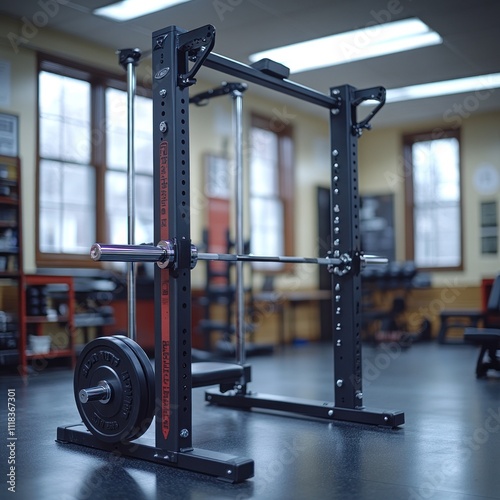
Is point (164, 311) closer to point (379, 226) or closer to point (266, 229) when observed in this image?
point (266, 229)

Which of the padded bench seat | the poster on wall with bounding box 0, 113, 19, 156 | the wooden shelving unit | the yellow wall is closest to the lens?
the padded bench seat

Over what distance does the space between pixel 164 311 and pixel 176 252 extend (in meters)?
0.25

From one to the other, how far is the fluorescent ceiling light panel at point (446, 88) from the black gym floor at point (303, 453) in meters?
4.43

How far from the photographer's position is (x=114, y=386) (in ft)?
9.07

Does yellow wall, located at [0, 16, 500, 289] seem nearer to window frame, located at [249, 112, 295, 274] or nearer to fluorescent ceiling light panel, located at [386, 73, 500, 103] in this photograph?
window frame, located at [249, 112, 295, 274]

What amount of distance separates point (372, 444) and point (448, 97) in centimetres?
666

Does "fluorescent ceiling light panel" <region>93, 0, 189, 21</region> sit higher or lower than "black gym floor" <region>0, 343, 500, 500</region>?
higher

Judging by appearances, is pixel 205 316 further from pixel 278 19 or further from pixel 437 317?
pixel 437 317

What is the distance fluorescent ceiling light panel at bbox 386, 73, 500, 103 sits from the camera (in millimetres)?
7992

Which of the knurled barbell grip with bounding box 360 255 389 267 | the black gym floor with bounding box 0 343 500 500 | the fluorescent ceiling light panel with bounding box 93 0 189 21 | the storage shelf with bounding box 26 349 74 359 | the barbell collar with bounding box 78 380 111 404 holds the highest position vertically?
the fluorescent ceiling light panel with bounding box 93 0 189 21

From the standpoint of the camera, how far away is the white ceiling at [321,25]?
5836mm

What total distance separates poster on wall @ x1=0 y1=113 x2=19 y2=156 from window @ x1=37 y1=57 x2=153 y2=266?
1.09ft

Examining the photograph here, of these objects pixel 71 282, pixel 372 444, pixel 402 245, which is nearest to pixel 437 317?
pixel 402 245

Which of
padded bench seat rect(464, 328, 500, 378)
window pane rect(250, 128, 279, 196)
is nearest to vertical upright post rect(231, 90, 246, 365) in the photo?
padded bench seat rect(464, 328, 500, 378)
